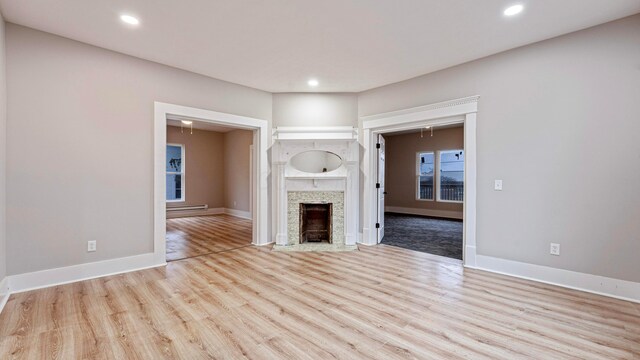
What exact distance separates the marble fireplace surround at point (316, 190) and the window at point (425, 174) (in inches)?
205

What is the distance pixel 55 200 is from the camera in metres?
3.16

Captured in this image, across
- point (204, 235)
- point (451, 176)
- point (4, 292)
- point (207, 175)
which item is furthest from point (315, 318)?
point (451, 176)

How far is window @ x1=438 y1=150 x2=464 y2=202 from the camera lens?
8789 mm

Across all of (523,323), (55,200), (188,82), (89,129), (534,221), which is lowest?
(523,323)

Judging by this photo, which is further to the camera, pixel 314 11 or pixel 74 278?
pixel 74 278

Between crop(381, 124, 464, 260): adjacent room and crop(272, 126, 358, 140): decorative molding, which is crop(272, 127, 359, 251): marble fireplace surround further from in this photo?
crop(381, 124, 464, 260): adjacent room

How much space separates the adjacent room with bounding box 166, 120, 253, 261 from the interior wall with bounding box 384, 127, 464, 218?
5078 millimetres

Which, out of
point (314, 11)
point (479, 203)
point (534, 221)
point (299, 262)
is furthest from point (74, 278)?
point (534, 221)

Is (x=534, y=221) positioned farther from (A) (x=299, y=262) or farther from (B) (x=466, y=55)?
(A) (x=299, y=262)

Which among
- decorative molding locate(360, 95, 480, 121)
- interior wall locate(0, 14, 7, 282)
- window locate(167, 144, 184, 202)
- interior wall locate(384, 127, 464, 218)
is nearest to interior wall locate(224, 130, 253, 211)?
window locate(167, 144, 184, 202)

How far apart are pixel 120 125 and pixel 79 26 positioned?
1.10m

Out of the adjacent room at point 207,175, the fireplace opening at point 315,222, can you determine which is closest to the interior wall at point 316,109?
the fireplace opening at point 315,222

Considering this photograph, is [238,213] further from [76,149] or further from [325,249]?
[76,149]

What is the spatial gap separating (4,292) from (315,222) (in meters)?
3.88
